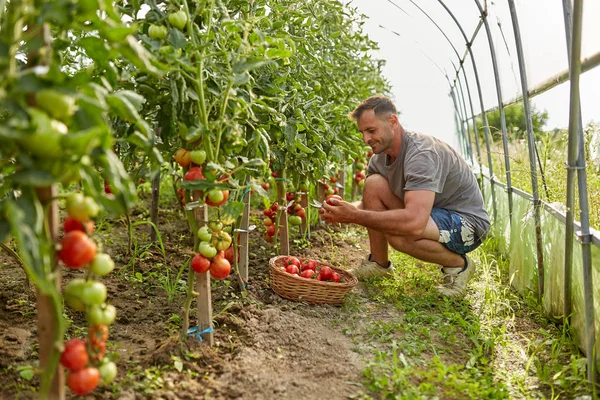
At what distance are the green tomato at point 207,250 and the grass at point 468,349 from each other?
0.73 meters

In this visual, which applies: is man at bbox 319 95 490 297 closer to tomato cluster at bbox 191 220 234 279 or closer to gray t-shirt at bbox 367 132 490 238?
gray t-shirt at bbox 367 132 490 238

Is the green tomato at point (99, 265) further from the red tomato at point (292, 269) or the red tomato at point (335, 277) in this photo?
the red tomato at point (335, 277)

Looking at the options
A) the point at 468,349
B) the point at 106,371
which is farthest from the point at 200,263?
the point at 468,349

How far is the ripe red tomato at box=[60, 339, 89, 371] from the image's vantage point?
1.26 metres

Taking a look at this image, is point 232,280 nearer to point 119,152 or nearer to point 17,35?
Answer: point 119,152

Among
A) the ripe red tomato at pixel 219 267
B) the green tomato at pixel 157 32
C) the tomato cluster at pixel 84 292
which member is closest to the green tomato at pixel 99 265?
the tomato cluster at pixel 84 292

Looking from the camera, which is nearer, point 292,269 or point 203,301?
point 203,301

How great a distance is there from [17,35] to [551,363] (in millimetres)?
2289

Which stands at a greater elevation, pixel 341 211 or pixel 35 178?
pixel 35 178

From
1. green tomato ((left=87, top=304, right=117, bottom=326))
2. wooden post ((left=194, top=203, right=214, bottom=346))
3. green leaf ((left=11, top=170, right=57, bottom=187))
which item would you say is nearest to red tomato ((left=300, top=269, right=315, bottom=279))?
wooden post ((left=194, top=203, right=214, bottom=346))

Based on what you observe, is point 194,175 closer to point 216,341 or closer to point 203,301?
point 203,301

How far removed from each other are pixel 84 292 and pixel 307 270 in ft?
5.56

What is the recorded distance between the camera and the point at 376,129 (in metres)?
3.12

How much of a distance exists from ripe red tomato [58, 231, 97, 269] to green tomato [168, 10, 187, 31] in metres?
0.86
